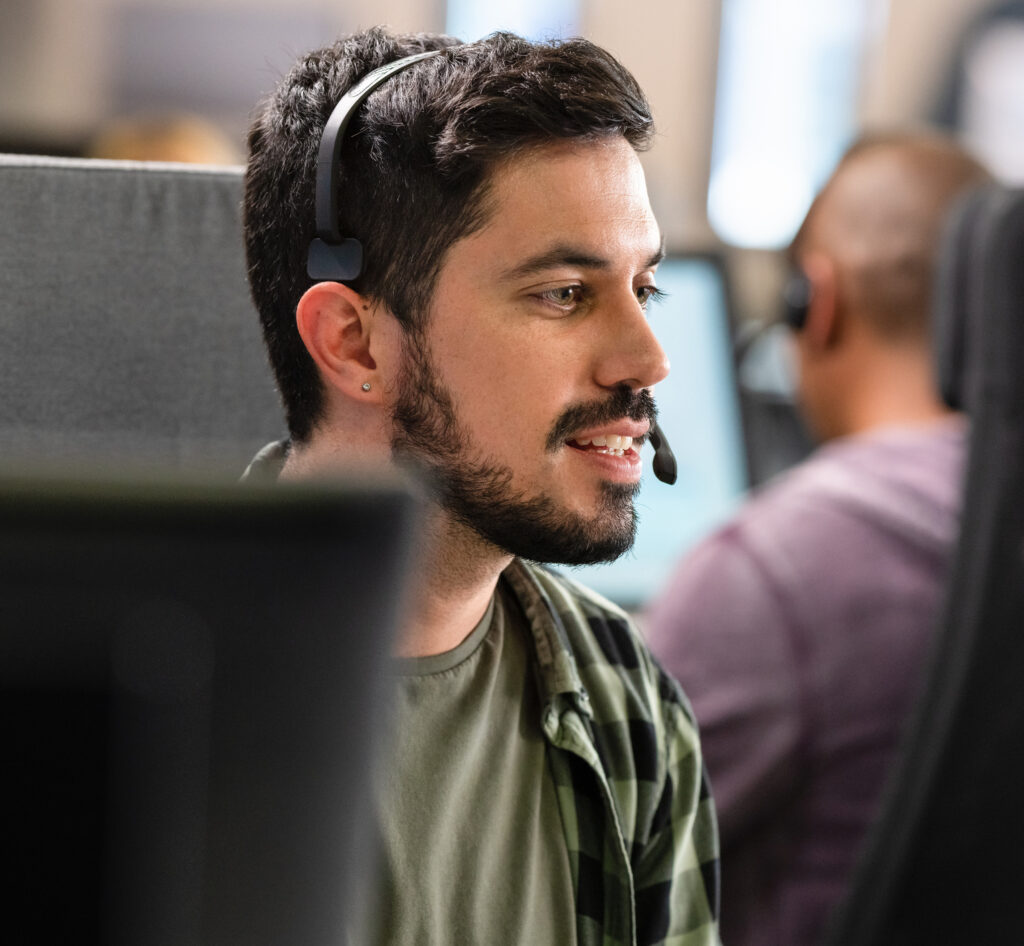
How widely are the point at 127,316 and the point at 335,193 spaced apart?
0.26m

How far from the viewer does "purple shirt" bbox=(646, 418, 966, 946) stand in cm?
128

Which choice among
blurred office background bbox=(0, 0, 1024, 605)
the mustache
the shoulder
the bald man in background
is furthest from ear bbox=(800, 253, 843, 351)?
blurred office background bbox=(0, 0, 1024, 605)

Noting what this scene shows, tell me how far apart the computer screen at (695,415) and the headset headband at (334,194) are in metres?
1.10

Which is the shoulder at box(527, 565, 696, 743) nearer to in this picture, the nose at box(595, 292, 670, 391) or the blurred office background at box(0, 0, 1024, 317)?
the nose at box(595, 292, 670, 391)

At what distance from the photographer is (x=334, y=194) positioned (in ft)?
2.39

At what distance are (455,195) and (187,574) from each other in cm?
47

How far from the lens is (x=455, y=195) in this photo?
2.45ft

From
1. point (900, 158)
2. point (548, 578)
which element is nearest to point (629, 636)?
point (548, 578)

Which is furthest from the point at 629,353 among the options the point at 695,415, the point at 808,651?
the point at 695,415

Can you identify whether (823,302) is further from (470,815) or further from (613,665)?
(470,815)

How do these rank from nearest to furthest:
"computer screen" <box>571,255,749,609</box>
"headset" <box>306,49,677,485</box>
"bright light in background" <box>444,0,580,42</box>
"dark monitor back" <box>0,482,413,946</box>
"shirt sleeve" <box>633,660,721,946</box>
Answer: "dark monitor back" <box>0,482,413,946</box>
"headset" <box>306,49,677,485</box>
"shirt sleeve" <box>633,660,721,946</box>
"computer screen" <box>571,255,749,609</box>
"bright light in background" <box>444,0,580,42</box>

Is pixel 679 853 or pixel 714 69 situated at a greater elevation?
pixel 714 69

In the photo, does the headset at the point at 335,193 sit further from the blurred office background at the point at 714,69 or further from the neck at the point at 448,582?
the blurred office background at the point at 714,69

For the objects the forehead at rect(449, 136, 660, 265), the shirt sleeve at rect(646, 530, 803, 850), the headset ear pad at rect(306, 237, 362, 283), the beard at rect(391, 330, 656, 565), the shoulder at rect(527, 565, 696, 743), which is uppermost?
the forehead at rect(449, 136, 660, 265)
